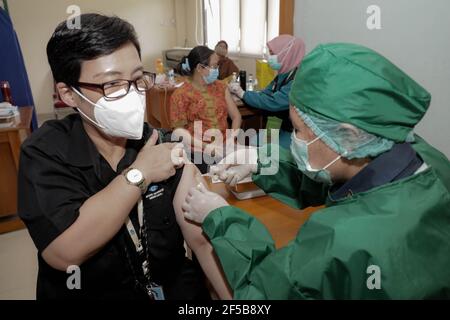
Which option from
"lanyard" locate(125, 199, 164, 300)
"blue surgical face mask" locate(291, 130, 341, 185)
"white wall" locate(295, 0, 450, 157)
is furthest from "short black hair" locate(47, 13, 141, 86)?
"white wall" locate(295, 0, 450, 157)

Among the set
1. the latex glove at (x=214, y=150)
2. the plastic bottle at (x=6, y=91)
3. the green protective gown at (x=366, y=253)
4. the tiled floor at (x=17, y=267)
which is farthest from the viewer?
the plastic bottle at (x=6, y=91)

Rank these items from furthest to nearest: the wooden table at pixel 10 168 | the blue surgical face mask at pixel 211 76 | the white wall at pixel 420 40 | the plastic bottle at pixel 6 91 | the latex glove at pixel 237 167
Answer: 1. the plastic bottle at pixel 6 91
2. the blue surgical face mask at pixel 211 76
3. the wooden table at pixel 10 168
4. the white wall at pixel 420 40
5. the latex glove at pixel 237 167

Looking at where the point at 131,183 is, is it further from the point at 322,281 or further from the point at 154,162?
the point at 322,281

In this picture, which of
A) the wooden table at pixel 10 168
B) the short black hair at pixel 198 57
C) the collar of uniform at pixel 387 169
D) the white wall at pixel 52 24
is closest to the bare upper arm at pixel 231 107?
the short black hair at pixel 198 57

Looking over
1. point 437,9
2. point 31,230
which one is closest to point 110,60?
point 31,230

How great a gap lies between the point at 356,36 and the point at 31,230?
203cm

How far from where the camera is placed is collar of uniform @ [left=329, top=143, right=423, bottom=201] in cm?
86

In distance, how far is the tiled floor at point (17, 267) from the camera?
79.4 inches

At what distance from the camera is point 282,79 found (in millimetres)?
2652

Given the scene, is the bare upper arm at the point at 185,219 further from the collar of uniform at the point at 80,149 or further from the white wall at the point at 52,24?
the white wall at the point at 52,24

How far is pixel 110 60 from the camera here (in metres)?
0.96

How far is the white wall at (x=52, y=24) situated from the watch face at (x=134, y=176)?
5.30m

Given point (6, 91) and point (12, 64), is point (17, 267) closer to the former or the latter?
point (6, 91)

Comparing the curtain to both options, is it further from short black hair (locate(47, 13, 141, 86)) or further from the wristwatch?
the wristwatch
